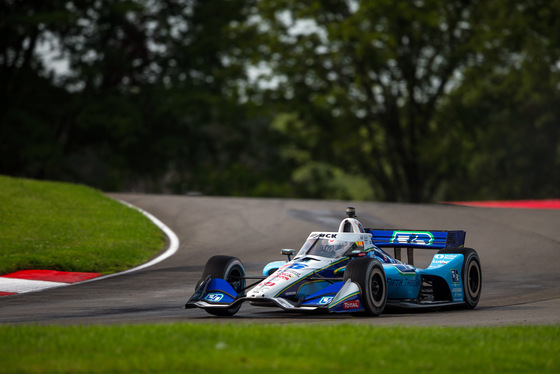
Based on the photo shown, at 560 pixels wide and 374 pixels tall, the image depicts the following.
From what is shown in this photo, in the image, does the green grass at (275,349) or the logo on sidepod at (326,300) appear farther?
the logo on sidepod at (326,300)

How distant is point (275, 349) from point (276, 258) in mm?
9828

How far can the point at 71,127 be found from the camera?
152ft

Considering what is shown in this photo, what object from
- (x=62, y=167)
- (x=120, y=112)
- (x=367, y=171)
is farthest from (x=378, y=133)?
(x=62, y=167)

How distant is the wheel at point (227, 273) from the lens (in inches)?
460

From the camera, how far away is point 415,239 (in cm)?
1387

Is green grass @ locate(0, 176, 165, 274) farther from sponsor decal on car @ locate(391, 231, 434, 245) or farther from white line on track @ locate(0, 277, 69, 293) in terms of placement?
sponsor decal on car @ locate(391, 231, 434, 245)

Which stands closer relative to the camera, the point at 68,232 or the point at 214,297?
the point at 214,297

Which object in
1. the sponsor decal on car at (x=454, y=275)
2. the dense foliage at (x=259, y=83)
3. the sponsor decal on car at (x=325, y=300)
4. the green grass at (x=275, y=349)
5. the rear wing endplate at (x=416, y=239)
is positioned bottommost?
the green grass at (x=275, y=349)

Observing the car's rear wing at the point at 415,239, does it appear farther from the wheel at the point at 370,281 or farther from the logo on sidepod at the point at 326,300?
the logo on sidepod at the point at 326,300

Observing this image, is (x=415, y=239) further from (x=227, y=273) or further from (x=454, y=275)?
(x=227, y=273)

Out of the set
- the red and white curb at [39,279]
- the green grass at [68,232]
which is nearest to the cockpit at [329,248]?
the red and white curb at [39,279]

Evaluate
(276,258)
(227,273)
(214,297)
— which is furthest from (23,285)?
(276,258)

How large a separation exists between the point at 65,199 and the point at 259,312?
1347 cm

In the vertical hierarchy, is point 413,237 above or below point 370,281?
above
